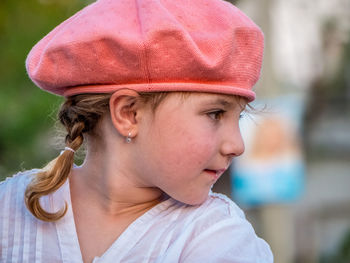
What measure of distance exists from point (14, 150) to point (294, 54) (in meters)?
3.82

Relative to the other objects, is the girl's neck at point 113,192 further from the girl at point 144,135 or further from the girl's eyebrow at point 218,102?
the girl's eyebrow at point 218,102

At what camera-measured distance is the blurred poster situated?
5.23 metres

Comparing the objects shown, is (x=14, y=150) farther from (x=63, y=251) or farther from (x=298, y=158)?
(x=63, y=251)

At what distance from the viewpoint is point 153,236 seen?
1.76 metres

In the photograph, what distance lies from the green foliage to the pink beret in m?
3.00

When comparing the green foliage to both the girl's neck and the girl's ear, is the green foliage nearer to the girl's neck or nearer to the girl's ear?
the girl's neck

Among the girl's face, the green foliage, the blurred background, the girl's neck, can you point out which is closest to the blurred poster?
the blurred background

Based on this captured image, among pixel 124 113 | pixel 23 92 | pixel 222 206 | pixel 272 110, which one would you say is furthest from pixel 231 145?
pixel 23 92

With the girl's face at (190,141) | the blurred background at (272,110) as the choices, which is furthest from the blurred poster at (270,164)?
the girl's face at (190,141)

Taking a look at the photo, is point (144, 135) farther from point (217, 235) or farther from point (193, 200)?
point (217, 235)

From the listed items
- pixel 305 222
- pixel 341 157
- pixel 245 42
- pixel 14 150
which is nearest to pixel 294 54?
pixel 305 222

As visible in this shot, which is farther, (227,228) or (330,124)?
(330,124)

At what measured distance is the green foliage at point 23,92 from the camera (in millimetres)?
5023

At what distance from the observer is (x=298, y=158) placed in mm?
5395
